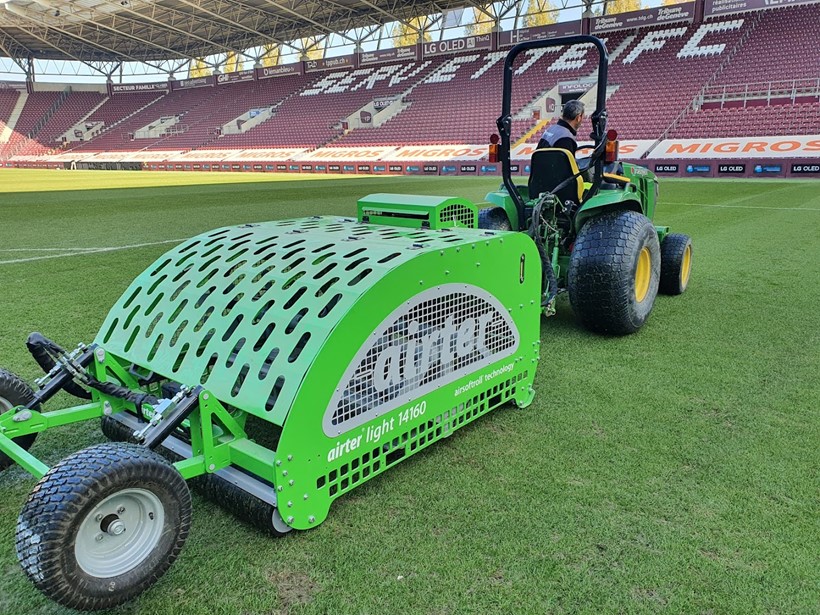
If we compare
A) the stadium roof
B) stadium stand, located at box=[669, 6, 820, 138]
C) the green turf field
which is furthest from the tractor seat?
the stadium roof

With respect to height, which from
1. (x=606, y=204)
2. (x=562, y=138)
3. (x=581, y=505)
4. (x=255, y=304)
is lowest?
(x=581, y=505)

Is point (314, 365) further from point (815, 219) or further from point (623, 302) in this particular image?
point (815, 219)

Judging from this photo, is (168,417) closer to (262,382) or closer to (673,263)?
(262,382)

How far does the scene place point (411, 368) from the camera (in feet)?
8.96

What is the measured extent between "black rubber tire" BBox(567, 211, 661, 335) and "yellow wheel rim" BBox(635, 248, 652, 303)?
111 millimetres

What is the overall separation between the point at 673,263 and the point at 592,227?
5.79ft

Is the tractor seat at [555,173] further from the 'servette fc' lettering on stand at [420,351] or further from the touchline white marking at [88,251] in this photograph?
the touchline white marking at [88,251]

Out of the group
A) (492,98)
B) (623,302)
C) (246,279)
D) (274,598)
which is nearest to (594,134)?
(623,302)

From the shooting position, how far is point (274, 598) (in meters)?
2.06

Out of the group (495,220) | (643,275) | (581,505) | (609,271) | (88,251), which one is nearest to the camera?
(581,505)

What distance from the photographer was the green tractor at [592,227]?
445 cm

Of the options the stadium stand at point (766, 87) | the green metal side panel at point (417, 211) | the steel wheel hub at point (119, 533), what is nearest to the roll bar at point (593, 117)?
the green metal side panel at point (417, 211)

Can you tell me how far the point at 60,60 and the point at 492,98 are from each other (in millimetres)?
45134

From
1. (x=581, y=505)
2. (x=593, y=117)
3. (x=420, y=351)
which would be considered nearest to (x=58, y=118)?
(x=593, y=117)
